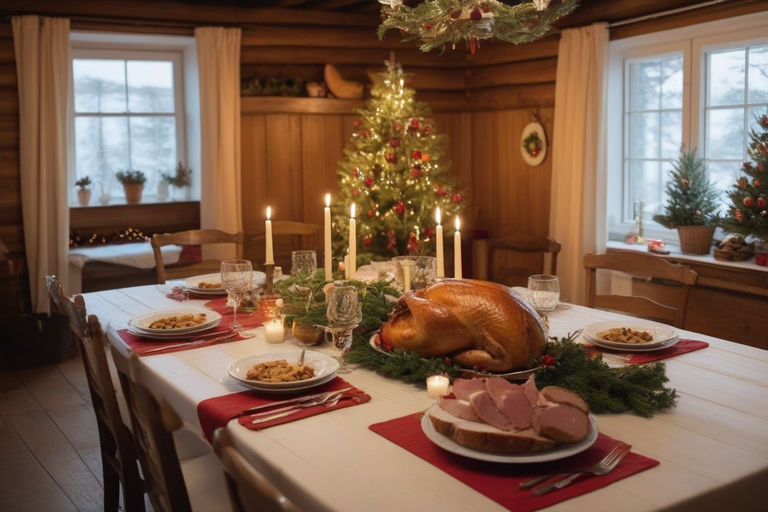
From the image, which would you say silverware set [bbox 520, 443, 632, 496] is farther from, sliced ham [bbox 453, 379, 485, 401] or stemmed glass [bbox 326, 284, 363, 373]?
stemmed glass [bbox 326, 284, 363, 373]

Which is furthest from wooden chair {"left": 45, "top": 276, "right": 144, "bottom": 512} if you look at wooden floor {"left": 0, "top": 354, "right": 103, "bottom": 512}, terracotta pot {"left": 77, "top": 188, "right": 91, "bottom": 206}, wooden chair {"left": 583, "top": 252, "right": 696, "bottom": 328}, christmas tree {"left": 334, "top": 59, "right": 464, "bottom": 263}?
terracotta pot {"left": 77, "top": 188, "right": 91, "bottom": 206}

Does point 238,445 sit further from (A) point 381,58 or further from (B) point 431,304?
(A) point 381,58

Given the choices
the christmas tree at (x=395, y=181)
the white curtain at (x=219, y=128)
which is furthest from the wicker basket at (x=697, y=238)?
the white curtain at (x=219, y=128)

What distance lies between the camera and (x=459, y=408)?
1.74 metres

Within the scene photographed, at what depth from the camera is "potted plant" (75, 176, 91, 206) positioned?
5.74 meters

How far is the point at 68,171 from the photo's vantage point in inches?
220

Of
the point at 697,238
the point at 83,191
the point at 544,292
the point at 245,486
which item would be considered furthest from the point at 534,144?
the point at 245,486

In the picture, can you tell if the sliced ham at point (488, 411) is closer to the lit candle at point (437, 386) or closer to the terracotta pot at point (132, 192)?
the lit candle at point (437, 386)

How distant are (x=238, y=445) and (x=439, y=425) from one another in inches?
17.7

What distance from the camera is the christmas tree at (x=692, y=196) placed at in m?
4.80

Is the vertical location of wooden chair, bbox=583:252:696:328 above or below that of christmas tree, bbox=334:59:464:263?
below

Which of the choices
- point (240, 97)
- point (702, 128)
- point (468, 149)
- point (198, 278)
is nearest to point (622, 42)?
point (702, 128)

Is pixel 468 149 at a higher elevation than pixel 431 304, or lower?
higher

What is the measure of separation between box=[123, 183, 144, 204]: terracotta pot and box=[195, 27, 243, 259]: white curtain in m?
0.48
